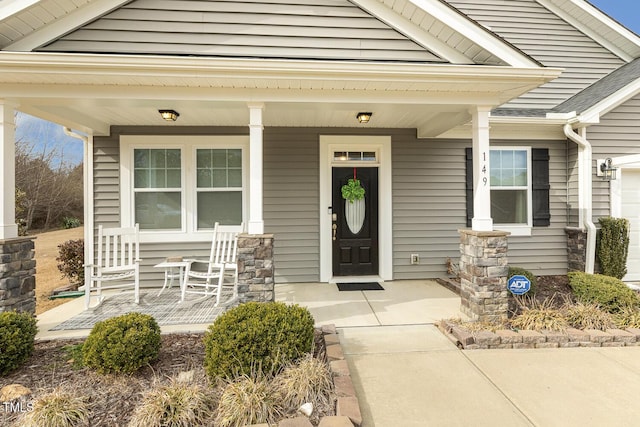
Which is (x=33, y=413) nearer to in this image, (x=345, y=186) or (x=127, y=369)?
(x=127, y=369)

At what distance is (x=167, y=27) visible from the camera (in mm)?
3400

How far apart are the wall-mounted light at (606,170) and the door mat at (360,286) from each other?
155 inches

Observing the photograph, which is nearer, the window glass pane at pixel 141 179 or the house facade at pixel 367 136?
the house facade at pixel 367 136

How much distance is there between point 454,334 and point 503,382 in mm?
715

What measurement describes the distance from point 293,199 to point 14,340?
3.53 metres

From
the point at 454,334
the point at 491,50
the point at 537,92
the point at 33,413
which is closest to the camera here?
the point at 33,413

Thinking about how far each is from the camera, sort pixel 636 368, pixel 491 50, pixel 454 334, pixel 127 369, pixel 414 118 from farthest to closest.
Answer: pixel 414 118
pixel 491 50
pixel 454 334
pixel 636 368
pixel 127 369

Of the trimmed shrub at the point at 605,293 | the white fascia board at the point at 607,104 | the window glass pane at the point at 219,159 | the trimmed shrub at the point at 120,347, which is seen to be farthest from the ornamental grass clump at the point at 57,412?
the white fascia board at the point at 607,104

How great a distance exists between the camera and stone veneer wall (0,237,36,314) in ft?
10.3

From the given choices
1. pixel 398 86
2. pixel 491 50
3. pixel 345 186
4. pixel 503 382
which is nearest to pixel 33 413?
pixel 503 382

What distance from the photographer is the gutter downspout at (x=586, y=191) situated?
498cm

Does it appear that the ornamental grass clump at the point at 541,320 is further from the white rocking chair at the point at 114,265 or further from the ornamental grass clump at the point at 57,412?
the white rocking chair at the point at 114,265

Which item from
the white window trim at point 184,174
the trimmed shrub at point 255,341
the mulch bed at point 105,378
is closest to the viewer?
the mulch bed at point 105,378

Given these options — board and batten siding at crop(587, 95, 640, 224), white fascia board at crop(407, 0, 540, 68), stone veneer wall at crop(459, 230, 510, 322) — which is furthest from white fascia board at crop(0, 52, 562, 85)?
board and batten siding at crop(587, 95, 640, 224)
